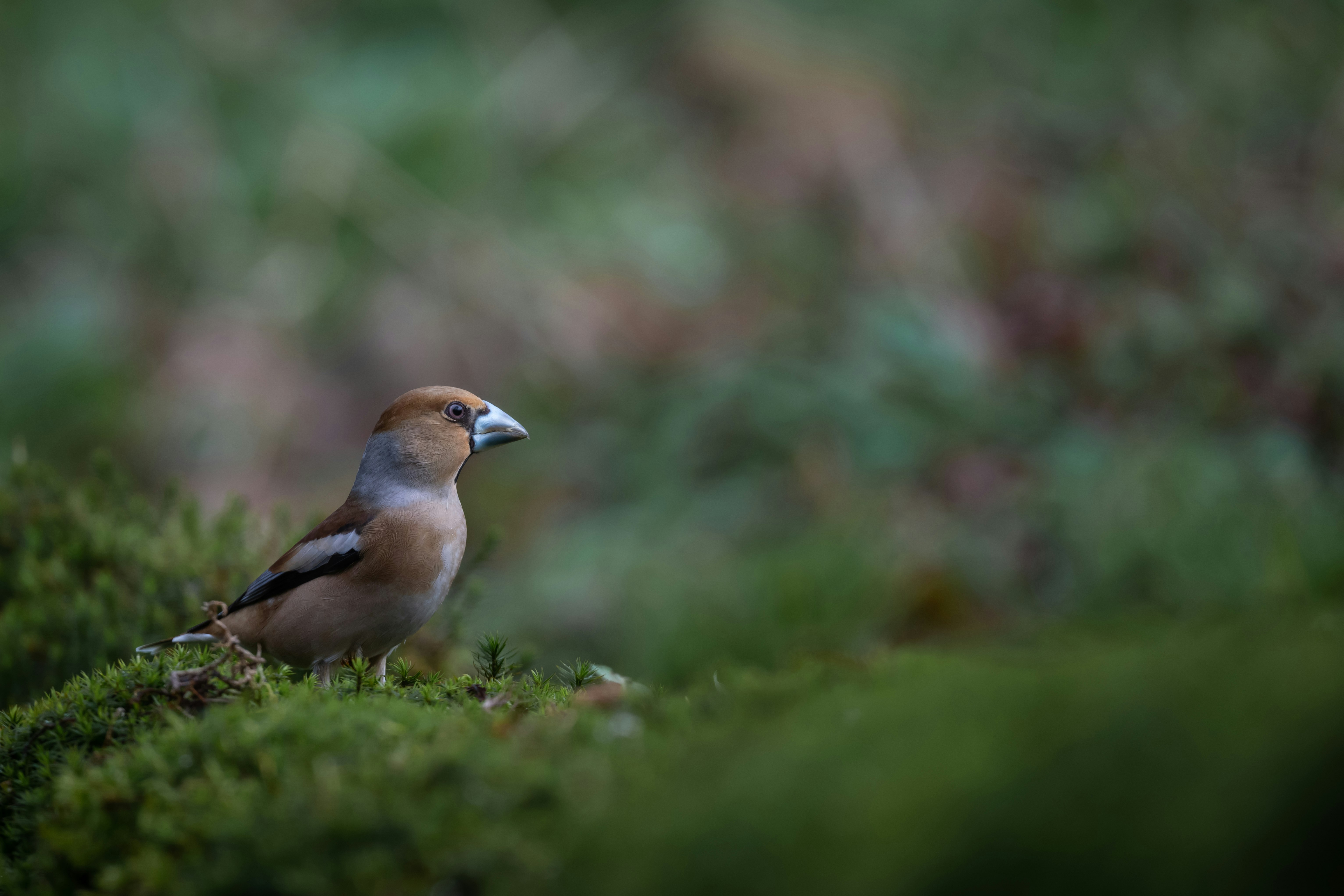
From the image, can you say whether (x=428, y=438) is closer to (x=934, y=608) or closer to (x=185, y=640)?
(x=185, y=640)

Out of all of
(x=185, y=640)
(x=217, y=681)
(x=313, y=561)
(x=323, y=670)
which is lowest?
(x=323, y=670)

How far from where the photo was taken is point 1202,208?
9.14 metres

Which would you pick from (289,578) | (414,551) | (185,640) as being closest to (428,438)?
(414,551)

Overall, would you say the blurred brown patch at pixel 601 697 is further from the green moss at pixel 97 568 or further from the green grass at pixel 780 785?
the green moss at pixel 97 568

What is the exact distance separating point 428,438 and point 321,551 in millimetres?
600

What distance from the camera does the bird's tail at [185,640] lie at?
3.65 m

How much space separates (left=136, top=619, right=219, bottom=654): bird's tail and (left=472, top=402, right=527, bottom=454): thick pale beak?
3.88 feet

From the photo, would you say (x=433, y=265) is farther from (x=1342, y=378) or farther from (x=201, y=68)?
(x=1342, y=378)

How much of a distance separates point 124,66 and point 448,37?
11.3 ft

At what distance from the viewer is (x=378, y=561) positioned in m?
3.91

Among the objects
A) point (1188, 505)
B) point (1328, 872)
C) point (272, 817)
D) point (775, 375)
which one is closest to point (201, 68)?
point (775, 375)

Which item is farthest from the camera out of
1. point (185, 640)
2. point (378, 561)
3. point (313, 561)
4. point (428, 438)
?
point (428, 438)

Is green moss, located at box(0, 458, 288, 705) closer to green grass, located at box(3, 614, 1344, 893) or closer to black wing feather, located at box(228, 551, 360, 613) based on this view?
black wing feather, located at box(228, 551, 360, 613)

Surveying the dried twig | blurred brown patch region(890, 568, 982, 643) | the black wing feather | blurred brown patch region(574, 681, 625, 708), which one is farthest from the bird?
blurred brown patch region(890, 568, 982, 643)
